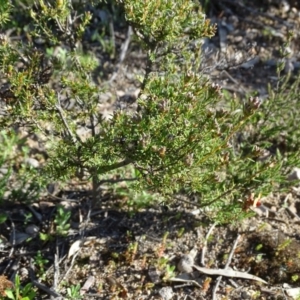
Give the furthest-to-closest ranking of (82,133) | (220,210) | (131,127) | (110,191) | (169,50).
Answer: (82,133) → (110,191) → (220,210) → (169,50) → (131,127)

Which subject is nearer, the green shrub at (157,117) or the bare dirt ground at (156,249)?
the green shrub at (157,117)

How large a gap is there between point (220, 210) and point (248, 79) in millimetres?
2382

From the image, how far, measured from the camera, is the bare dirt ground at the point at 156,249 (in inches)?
146

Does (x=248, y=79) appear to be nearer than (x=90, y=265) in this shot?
No

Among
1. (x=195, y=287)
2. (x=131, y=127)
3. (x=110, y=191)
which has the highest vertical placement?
(x=131, y=127)

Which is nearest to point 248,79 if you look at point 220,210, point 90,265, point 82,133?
point 82,133

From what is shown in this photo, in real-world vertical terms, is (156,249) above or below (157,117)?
below

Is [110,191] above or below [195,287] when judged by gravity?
above

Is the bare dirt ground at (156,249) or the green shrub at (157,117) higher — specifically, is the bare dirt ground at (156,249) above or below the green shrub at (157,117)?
below

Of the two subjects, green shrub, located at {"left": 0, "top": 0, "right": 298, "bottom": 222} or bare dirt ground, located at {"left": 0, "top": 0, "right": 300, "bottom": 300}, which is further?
bare dirt ground, located at {"left": 0, "top": 0, "right": 300, "bottom": 300}

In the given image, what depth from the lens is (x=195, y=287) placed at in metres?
3.76

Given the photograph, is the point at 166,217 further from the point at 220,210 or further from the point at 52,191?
the point at 52,191

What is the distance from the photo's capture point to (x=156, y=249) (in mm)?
3920

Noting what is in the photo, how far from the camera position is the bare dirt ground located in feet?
12.2
